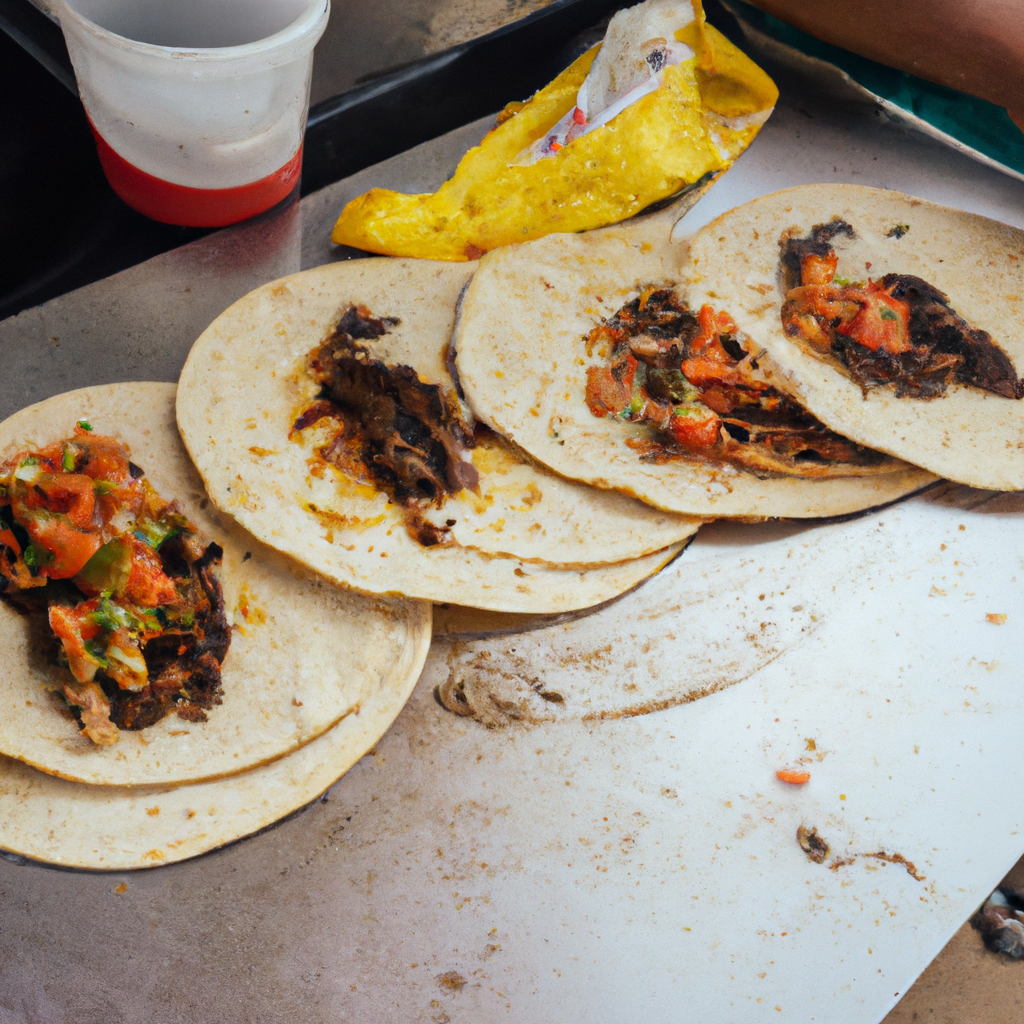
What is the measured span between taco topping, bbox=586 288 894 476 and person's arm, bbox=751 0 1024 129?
1573 millimetres

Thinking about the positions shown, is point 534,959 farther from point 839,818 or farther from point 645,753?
point 839,818

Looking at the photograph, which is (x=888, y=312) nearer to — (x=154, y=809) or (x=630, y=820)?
(x=630, y=820)

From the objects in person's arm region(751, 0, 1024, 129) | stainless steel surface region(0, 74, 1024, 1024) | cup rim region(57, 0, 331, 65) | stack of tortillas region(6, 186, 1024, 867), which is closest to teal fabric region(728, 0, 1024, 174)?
person's arm region(751, 0, 1024, 129)

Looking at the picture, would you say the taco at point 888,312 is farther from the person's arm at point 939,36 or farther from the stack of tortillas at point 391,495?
the person's arm at point 939,36

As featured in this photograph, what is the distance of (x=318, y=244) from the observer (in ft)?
9.96

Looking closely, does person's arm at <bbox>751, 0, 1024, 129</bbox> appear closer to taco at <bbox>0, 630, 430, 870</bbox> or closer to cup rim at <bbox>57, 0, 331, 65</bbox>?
cup rim at <bbox>57, 0, 331, 65</bbox>

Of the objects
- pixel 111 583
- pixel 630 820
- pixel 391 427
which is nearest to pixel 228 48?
pixel 391 427

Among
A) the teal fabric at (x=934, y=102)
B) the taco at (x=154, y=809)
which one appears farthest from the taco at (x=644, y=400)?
the teal fabric at (x=934, y=102)

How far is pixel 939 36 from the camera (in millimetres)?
3076

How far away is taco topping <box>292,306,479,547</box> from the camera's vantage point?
93.1 inches

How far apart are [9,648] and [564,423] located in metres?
1.68

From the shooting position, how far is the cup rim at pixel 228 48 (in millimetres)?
2164

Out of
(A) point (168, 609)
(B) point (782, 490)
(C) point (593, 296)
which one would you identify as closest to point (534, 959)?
(A) point (168, 609)

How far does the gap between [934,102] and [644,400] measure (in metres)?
2.24
